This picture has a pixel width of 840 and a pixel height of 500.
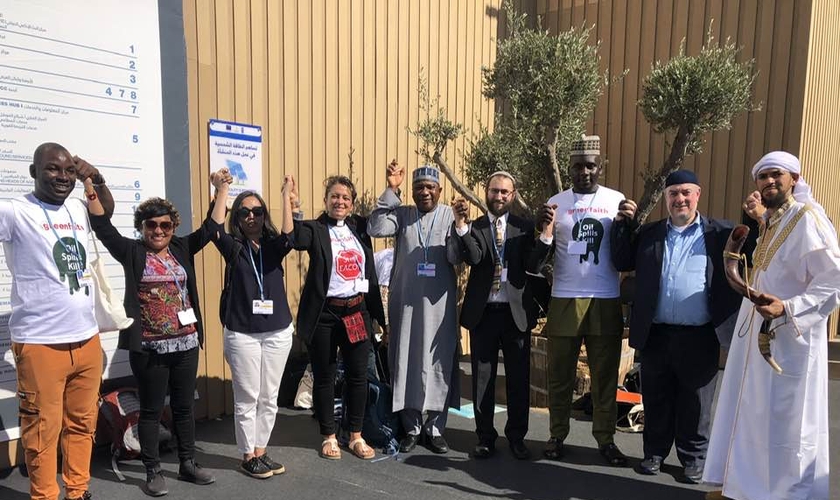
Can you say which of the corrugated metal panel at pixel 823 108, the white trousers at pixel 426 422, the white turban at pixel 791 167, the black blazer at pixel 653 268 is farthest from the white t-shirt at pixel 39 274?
the corrugated metal panel at pixel 823 108

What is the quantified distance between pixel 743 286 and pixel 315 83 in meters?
3.97

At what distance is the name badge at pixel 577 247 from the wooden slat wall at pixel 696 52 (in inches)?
150

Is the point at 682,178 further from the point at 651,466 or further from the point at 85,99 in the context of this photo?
the point at 85,99

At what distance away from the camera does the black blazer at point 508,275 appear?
393 cm

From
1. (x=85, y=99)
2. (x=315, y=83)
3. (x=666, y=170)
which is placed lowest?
(x=666, y=170)

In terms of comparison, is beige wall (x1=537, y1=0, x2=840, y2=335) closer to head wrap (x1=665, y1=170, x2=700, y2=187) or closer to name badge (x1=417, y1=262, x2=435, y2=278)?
head wrap (x1=665, y1=170, x2=700, y2=187)

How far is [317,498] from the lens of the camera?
3.42 m

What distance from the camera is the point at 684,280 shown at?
141 inches

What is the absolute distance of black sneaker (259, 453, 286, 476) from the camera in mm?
3712

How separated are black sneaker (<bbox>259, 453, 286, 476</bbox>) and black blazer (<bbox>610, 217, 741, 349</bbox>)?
8.03ft

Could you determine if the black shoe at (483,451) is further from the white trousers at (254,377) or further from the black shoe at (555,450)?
the white trousers at (254,377)

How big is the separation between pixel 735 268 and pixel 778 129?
14.6ft

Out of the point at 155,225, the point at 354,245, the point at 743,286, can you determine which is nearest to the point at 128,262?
the point at 155,225

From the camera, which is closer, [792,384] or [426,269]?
[792,384]
